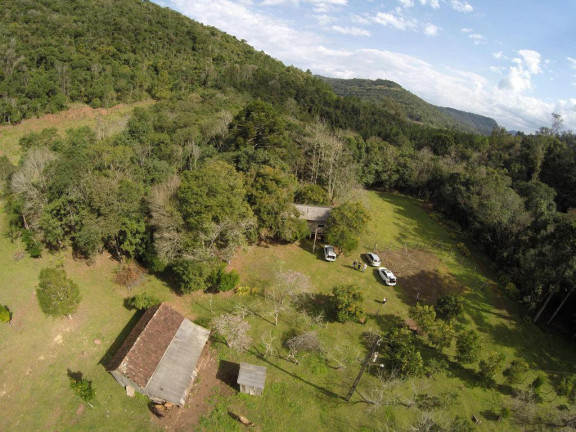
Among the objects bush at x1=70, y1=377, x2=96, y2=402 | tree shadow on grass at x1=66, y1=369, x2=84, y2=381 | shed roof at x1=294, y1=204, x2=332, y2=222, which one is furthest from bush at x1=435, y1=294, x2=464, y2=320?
tree shadow on grass at x1=66, y1=369, x2=84, y2=381

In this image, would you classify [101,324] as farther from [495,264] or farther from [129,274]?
[495,264]

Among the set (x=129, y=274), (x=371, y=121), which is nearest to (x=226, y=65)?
(x=371, y=121)

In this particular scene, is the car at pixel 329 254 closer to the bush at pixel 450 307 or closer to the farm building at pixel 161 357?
the bush at pixel 450 307

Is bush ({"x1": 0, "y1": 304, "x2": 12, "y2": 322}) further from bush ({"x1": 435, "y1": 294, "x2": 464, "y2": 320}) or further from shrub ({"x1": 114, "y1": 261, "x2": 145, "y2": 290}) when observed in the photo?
bush ({"x1": 435, "y1": 294, "x2": 464, "y2": 320})

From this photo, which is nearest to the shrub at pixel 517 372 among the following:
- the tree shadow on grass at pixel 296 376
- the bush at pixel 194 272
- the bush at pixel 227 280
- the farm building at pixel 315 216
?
the tree shadow on grass at pixel 296 376

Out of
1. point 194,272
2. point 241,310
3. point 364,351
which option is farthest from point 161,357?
point 364,351

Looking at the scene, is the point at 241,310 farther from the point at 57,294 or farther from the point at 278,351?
the point at 57,294

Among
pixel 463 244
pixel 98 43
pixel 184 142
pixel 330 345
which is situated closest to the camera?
pixel 330 345
